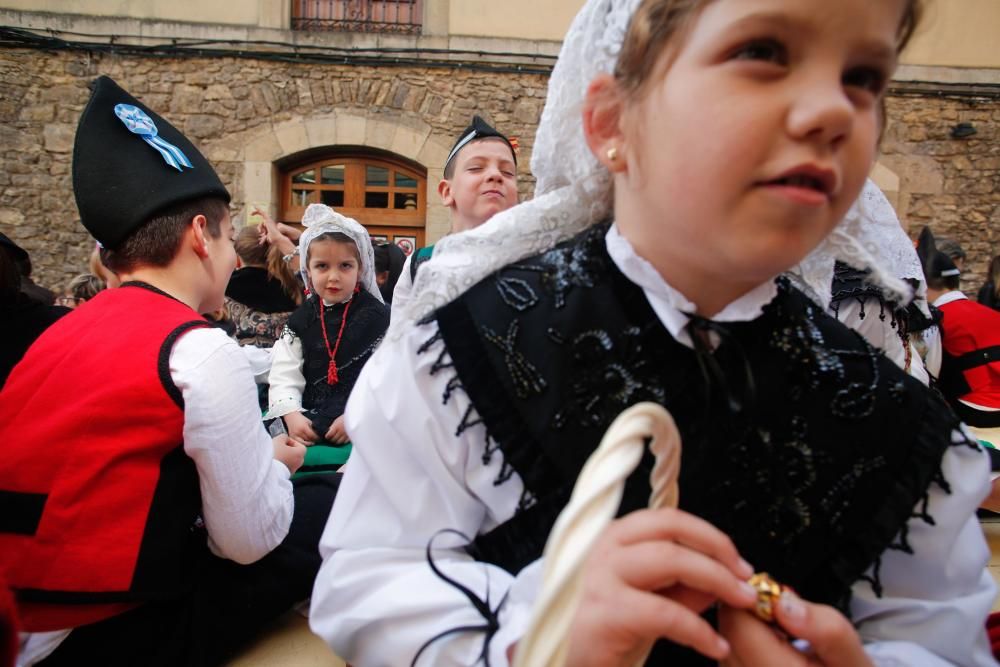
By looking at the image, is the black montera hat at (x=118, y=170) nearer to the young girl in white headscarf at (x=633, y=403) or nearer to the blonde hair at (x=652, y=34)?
the young girl in white headscarf at (x=633, y=403)

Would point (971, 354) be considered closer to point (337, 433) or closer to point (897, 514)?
point (897, 514)

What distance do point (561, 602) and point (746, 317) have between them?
1.81 feet

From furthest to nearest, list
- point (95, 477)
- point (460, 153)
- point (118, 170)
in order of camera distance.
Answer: point (460, 153) → point (118, 170) → point (95, 477)

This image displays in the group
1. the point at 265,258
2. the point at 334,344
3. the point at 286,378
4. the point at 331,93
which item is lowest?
the point at 286,378

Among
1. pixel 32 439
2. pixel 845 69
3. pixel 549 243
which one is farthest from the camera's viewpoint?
pixel 32 439

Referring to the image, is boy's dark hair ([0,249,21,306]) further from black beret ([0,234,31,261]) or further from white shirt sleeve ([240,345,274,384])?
white shirt sleeve ([240,345,274,384])

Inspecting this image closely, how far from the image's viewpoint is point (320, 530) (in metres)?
1.64

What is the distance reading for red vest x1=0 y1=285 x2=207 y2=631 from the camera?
45.7 inches

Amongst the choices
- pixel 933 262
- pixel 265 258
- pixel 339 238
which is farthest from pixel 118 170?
pixel 933 262

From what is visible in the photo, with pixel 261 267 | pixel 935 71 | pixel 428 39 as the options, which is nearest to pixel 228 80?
pixel 428 39

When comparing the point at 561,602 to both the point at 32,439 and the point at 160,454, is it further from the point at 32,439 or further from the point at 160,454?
the point at 32,439

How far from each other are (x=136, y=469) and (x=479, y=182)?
1782 millimetres

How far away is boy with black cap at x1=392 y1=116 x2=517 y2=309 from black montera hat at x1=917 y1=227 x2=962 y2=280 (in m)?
2.98

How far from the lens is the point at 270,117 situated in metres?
7.30
